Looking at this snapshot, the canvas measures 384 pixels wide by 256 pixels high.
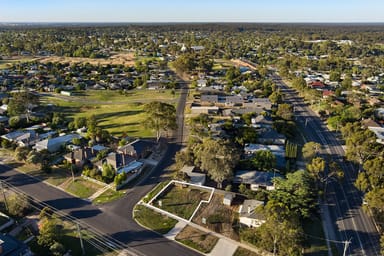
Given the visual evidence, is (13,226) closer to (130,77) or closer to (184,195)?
(184,195)

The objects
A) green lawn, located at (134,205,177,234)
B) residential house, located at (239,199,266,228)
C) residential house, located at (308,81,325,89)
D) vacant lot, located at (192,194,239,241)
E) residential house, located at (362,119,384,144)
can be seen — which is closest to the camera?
residential house, located at (239,199,266,228)

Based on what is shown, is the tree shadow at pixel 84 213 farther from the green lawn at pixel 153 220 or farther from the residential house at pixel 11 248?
the residential house at pixel 11 248

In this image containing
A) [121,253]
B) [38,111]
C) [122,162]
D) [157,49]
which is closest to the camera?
[121,253]

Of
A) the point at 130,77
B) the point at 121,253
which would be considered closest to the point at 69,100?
the point at 130,77

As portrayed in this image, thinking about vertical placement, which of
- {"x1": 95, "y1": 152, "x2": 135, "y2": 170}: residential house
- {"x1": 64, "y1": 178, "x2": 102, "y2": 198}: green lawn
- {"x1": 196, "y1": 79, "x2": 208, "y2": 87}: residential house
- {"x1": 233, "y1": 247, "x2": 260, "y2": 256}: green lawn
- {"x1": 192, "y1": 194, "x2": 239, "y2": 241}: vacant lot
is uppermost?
{"x1": 196, "y1": 79, "x2": 208, "y2": 87}: residential house

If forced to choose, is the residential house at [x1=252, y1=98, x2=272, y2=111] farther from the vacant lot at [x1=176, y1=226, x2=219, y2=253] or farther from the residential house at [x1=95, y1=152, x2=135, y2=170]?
the vacant lot at [x1=176, y1=226, x2=219, y2=253]

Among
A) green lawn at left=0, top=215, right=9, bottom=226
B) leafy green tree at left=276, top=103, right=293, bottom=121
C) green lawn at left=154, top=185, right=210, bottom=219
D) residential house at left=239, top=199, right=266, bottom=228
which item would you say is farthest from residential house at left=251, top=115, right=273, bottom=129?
green lawn at left=0, top=215, right=9, bottom=226
